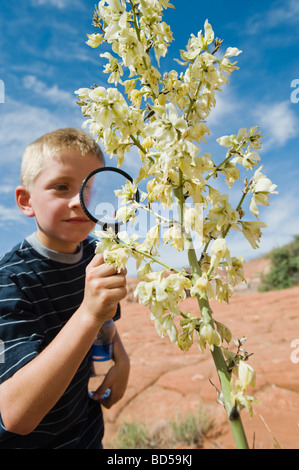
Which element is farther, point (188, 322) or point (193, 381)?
point (193, 381)

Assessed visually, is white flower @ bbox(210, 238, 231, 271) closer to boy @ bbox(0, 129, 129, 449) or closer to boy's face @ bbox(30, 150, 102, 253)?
boy @ bbox(0, 129, 129, 449)

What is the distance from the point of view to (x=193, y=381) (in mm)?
4133

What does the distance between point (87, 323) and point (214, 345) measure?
467mm

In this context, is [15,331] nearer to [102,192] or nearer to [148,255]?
[102,192]

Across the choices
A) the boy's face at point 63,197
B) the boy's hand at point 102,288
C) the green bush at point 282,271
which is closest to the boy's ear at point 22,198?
the boy's face at point 63,197

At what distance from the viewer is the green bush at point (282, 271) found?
525 inches

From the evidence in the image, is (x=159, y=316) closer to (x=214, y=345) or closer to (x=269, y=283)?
(x=214, y=345)

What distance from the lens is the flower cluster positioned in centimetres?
75

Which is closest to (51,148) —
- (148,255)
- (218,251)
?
(148,255)

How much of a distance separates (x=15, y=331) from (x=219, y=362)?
0.92m

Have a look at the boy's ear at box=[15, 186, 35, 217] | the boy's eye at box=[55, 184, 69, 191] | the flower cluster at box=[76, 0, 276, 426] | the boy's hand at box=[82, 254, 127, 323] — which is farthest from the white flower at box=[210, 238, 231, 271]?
the boy's ear at box=[15, 186, 35, 217]

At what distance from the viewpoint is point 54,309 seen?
1.86 metres

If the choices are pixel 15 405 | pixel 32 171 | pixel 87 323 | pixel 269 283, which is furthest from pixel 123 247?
pixel 269 283

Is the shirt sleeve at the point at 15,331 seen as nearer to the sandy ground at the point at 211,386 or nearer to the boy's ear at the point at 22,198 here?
the boy's ear at the point at 22,198
